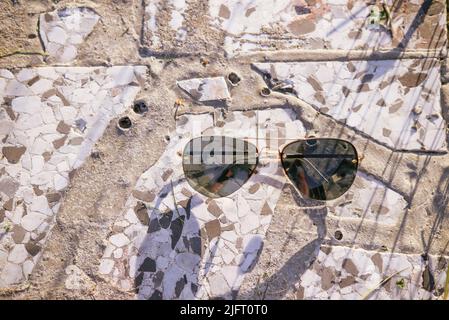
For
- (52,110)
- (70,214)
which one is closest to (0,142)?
(52,110)

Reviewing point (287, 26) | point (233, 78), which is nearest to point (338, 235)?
point (233, 78)

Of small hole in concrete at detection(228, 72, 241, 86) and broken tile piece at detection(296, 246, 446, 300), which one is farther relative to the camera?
small hole in concrete at detection(228, 72, 241, 86)

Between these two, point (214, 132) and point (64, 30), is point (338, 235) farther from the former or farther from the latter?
point (64, 30)

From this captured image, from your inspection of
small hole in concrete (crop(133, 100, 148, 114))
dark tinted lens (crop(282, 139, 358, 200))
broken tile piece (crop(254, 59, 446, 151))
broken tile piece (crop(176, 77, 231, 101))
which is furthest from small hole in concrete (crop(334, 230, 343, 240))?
small hole in concrete (crop(133, 100, 148, 114))

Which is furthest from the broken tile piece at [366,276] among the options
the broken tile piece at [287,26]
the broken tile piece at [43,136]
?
the broken tile piece at [287,26]

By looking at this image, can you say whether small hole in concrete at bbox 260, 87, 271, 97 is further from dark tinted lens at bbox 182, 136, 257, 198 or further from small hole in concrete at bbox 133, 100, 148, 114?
small hole in concrete at bbox 133, 100, 148, 114
